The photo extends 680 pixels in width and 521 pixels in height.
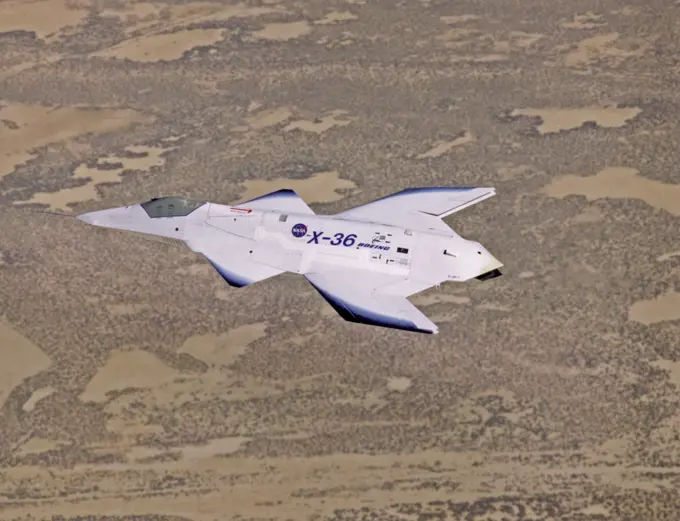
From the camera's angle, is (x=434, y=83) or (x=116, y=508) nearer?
(x=116, y=508)

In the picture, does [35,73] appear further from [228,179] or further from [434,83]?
[434,83]

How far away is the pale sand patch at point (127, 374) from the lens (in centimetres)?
2008

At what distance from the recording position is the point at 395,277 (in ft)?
64.7

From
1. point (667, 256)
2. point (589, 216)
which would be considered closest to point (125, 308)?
point (589, 216)

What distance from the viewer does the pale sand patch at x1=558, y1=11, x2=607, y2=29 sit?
77.2 feet

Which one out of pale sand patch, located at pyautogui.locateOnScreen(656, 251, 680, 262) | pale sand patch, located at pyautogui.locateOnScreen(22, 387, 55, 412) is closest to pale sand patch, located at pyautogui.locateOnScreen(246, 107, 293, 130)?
pale sand patch, located at pyautogui.locateOnScreen(22, 387, 55, 412)

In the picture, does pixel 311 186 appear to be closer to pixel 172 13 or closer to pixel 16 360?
pixel 172 13

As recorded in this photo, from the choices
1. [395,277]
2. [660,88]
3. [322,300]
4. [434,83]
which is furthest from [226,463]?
[660,88]

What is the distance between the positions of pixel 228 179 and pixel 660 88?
505 inches

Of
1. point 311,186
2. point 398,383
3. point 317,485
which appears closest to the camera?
point 317,485

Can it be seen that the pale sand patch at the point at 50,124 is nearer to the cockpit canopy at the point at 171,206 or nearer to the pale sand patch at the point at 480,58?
the cockpit canopy at the point at 171,206

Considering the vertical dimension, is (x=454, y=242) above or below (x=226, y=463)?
above

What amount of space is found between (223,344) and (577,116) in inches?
471

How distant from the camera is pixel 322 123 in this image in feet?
74.0
